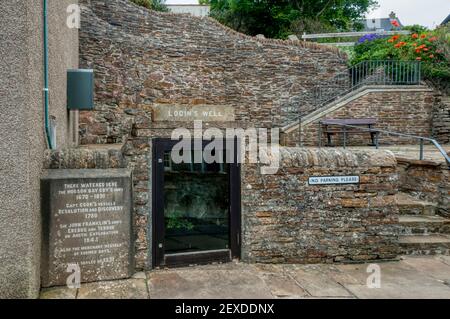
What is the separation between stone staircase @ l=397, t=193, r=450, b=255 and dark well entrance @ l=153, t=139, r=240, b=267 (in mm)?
2778

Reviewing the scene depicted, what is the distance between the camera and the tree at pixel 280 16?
21594 millimetres

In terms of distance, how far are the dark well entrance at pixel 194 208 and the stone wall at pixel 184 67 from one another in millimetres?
7289

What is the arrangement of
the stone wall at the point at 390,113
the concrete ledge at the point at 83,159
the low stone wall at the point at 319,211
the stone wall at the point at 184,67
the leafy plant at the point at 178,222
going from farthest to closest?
the stone wall at the point at 390,113 < the stone wall at the point at 184,67 < the low stone wall at the point at 319,211 < the leafy plant at the point at 178,222 < the concrete ledge at the point at 83,159

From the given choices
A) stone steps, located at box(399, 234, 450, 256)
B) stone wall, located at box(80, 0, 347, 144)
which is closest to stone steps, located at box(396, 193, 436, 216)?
stone steps, located at box(399, 234, 450, 256)

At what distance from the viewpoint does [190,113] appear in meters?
5.16

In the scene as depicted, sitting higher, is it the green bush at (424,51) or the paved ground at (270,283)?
the green bush at (424,51)

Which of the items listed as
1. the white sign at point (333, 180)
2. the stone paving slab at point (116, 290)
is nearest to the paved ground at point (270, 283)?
the stone paving slab at point (116, 290)

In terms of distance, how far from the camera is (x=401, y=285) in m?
4.81

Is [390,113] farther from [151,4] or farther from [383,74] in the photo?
[151,4]

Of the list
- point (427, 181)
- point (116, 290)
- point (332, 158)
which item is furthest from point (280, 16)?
point (116, 290)

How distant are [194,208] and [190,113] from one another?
1.25 m

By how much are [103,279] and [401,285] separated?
137 inches

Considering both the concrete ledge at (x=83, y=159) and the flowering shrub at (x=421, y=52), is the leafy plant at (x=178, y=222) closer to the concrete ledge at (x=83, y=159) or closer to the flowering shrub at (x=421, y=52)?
the concrete ledge at (x=83, y=159)
